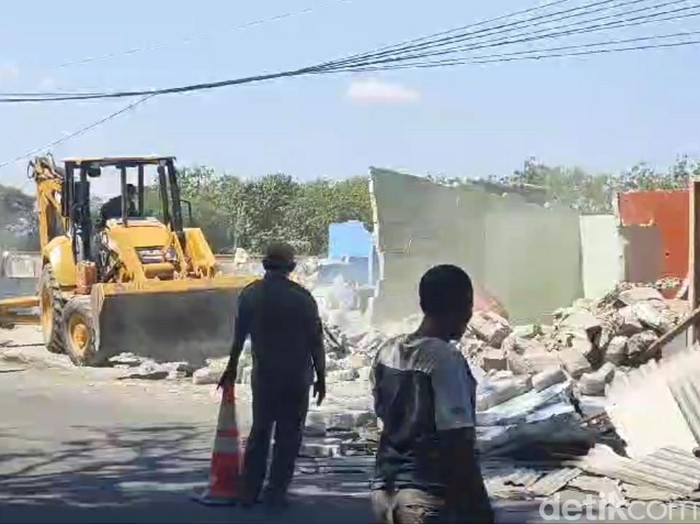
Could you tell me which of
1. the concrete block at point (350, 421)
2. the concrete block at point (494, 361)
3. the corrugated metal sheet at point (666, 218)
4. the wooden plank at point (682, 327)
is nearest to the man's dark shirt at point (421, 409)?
the concrete block at point (350, 421)

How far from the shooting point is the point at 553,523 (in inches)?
289

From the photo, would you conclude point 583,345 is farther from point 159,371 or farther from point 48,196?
point 48,196

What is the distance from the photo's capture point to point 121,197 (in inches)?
719

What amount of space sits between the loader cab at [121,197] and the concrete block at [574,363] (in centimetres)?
654

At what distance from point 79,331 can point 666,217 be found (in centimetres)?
1344

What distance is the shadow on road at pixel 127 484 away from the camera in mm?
7617

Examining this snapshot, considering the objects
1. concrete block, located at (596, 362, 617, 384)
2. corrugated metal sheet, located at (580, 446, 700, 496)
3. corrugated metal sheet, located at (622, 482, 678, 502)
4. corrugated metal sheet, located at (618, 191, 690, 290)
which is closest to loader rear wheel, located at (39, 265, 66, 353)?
concrete block, located at (596, 362, 617, 384)

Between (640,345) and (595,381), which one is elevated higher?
(640,345)

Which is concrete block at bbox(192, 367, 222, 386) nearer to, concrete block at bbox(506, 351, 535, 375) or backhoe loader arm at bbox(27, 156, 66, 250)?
concrete block at bbox(506, 351, 535, 375)

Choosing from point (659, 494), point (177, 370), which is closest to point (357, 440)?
point (659, 494)

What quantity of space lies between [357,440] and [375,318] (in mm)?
13031

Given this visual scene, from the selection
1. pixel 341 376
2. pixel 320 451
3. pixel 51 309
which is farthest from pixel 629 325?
pixel 51 309

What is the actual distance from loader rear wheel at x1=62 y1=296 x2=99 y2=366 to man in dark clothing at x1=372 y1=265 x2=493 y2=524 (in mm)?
13343

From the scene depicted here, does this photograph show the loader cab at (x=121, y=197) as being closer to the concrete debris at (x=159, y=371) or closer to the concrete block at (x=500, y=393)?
the concrete debris at (x=159, y=371)
